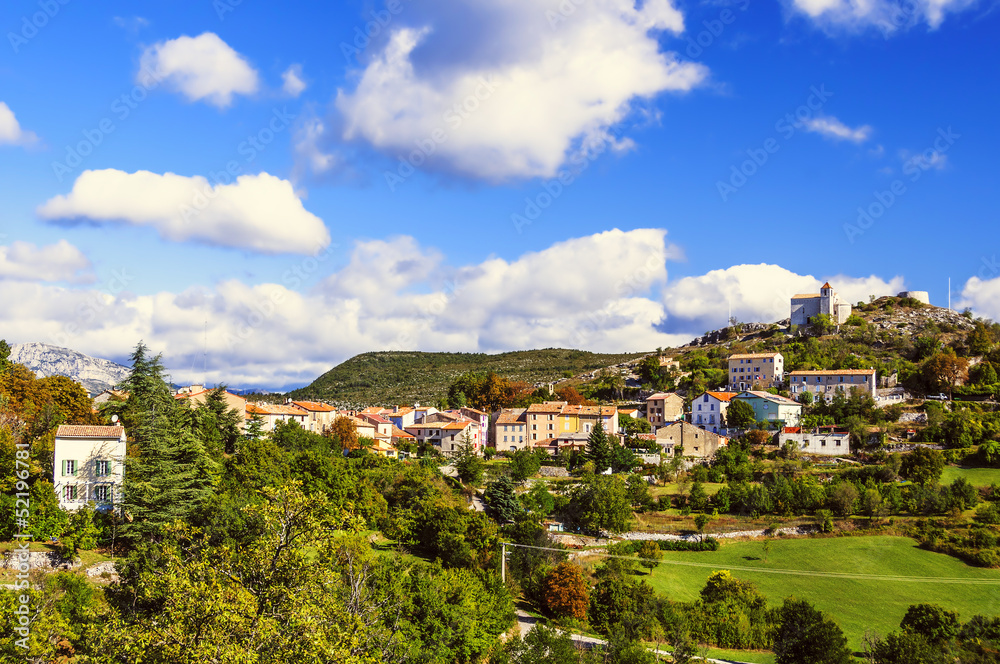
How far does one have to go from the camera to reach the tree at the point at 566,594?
3428cm

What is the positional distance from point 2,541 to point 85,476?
4.19m

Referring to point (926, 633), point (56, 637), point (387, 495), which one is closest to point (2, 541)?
point (56, 637)

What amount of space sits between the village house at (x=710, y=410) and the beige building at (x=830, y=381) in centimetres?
1015

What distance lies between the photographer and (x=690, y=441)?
6397 centimetres

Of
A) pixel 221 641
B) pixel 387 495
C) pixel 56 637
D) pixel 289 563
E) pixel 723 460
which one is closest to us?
pixel 221 641

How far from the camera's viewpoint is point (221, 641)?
10922 millimetres

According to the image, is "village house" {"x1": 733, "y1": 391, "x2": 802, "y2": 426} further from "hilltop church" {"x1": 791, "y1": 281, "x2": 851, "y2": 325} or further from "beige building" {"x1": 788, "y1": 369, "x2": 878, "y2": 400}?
"hilltop church" {"x1": 791, "y1": 281, "x2": 851, "y2": 325}

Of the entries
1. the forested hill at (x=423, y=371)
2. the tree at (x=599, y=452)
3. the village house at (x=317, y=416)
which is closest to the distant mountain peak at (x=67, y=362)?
the forested hill at (x=423, y=371)

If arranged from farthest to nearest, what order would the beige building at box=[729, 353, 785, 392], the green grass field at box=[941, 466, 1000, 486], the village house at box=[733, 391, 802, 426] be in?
the beige building at box=[729, 353, 785, 392]
the village house at box=[733, 391, 802, 426]
the green grass field at box=[941, 466, 1000, 486]

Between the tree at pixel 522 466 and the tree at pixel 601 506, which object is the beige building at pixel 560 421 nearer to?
the tree at pixel 522 466

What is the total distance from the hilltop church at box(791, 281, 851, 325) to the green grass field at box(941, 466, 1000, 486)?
55.9m

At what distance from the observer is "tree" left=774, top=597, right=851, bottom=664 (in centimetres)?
2744

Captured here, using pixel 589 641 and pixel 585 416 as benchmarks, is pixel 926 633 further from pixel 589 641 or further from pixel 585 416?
pixel 585 416

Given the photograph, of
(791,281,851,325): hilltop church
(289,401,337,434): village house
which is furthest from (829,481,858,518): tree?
(791,281,851,325): hilltop church
